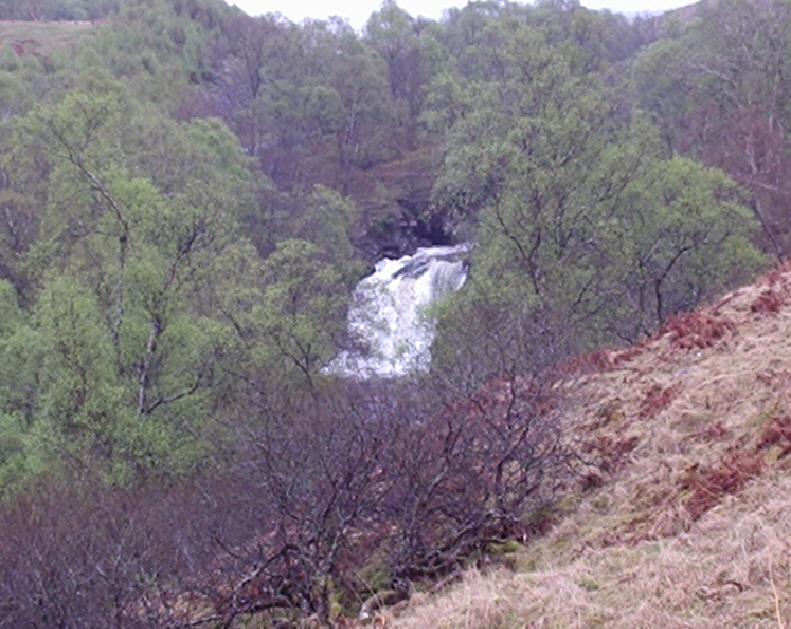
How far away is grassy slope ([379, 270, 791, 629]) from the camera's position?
16.3 feet

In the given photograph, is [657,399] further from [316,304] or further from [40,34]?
[40,34]

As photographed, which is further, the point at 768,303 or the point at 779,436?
the point at 768,303

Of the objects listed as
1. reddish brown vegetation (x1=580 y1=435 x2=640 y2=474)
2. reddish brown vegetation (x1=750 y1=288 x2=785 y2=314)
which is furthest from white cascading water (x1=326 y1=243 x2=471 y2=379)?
reddish brown vegetation (x1=580 y1=435 x2=640 y2=474)

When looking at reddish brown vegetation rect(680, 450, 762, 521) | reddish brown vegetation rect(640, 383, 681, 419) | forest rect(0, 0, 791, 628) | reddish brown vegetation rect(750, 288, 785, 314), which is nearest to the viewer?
reddish brown vegetation rect(680, 450, 762, 521)

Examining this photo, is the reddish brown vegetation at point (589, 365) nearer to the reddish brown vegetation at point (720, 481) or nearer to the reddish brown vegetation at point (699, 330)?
the reddish brown vegetation at point (699, 330)

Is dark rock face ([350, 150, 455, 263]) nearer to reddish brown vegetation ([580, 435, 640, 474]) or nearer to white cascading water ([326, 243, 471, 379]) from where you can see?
white cascading water ([326, 243, 471, 379])

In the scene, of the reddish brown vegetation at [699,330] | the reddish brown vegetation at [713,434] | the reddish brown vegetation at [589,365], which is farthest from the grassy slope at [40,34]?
the reddish brown vegetation at [713,434]

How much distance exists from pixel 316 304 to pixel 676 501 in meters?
14.1

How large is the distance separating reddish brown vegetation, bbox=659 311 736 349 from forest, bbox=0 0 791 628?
129 centimetres

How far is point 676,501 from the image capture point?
721 centimetres

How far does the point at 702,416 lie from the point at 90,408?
12.4 metres

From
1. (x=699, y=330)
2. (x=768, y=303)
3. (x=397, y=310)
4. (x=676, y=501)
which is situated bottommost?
(x=397, y=310)

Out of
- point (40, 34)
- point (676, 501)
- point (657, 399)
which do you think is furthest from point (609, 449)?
point (40, 34)

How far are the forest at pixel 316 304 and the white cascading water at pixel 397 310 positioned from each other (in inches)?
35.6
